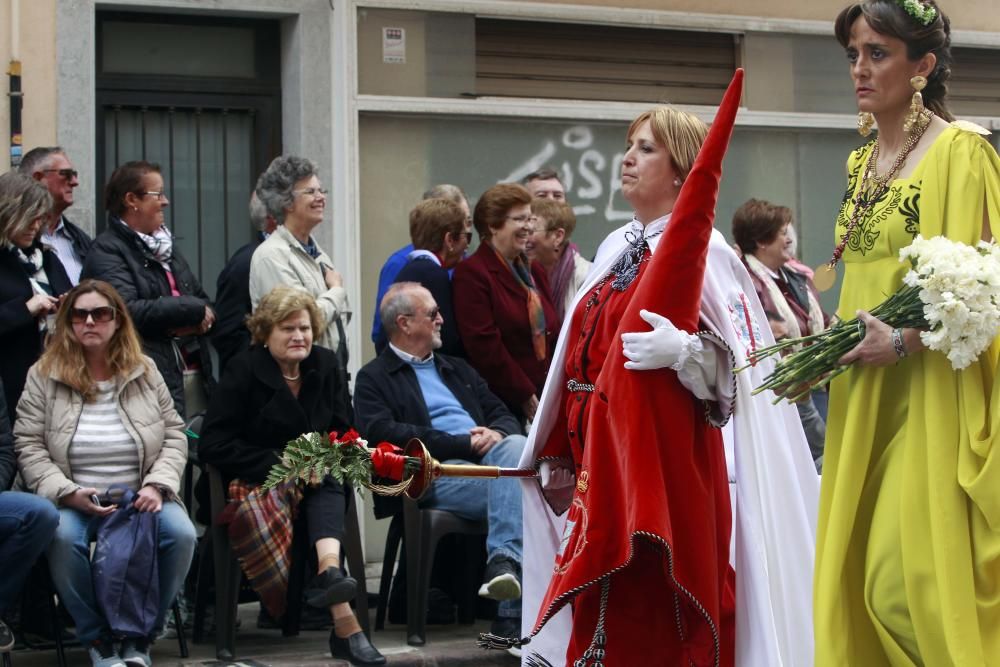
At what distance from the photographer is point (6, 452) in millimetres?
7410

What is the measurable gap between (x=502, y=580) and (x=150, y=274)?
2.34 m

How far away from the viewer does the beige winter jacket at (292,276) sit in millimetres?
8641

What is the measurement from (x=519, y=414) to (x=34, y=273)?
2.68m

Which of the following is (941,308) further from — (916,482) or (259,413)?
(259,413)

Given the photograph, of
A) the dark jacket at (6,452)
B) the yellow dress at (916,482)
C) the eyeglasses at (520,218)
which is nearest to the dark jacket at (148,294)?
the dark jacket at (6,452)

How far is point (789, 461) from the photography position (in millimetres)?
5441

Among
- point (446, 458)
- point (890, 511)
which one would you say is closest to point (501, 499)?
point (446, 458)

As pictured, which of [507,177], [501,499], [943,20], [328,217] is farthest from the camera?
[507,177]

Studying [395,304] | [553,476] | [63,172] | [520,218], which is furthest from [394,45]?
[553,476]

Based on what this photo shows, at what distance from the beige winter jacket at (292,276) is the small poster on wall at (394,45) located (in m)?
2.26

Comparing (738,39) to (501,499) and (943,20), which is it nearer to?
(501,499)

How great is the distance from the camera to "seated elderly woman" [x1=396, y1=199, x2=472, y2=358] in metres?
9.04

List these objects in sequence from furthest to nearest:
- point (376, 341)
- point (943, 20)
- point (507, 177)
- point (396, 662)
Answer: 1. point (507, 177)
2. point (376, 341)
3. point (396, 662)
4. point (943, 20)

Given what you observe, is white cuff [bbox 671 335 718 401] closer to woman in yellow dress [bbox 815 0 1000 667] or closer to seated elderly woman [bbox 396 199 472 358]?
woman in yellow dress [bbox 815 0 1000 667]
